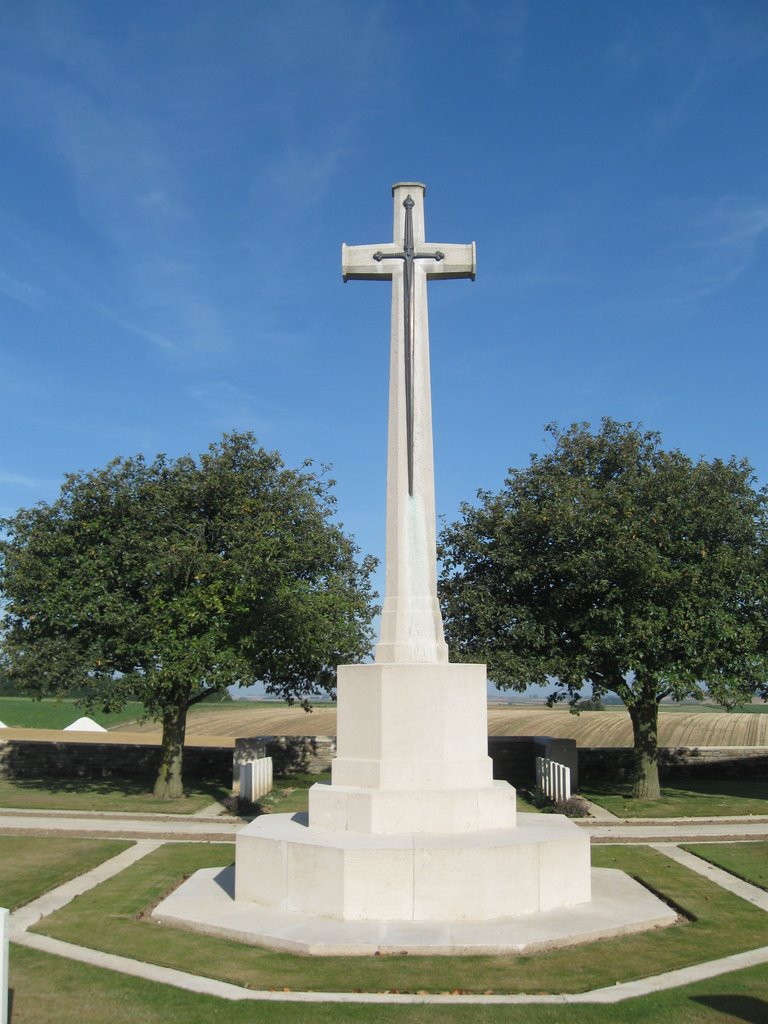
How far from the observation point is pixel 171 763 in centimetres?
2052

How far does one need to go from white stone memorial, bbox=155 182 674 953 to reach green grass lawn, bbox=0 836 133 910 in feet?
6.34

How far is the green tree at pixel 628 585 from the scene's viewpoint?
60.5 ft

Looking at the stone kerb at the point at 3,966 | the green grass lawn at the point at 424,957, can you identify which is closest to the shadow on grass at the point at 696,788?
the green grass lawn at the point at 424,957

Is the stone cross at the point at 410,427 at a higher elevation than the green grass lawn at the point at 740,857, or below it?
higher

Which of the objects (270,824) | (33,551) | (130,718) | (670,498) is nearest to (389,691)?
(270,824)

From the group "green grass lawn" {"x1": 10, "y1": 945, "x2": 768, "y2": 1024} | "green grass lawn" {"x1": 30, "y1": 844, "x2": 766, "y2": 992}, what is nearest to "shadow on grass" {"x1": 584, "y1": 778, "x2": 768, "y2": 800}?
"green grass lawn" {"x1": 30, "y1": 844, "x2": 766, "y2": 992}

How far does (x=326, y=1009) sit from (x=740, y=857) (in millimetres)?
8538

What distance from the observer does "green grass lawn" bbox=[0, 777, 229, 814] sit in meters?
18.8

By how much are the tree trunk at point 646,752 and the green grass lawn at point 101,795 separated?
929 centimetres

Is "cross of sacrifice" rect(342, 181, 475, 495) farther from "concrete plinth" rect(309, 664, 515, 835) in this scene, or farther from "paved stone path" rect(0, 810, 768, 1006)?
"paved stone path" rect(0, 810, 768, 1006)

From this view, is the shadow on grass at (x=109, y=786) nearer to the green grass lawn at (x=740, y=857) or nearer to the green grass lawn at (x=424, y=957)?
the green grass lawn at (x=740, y=857)

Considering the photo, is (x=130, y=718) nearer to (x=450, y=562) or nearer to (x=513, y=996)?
(x=450, y=562)

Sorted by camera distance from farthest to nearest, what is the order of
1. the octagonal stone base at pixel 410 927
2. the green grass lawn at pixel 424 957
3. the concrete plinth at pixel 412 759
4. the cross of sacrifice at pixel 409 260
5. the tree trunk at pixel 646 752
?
the tree trunk at pixel 646 752, the cross of sacrifice at pixel 409 260, the concrete plinth at pixel 412 759, the octagonal stone base at pixel 410 927, the green grass lawn at pixel 424 957

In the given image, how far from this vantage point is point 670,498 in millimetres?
19312
